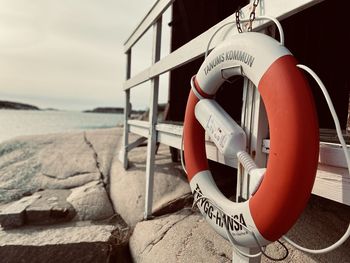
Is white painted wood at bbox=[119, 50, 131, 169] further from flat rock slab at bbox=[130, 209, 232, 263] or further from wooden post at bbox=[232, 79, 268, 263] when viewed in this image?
wooden post at bbox=[232, 79, 268, 263]

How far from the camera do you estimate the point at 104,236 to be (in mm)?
2754

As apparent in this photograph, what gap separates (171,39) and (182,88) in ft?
2.11

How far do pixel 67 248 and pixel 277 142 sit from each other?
227 cm

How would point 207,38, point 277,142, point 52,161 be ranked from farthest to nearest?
point 52,161 → point 207,38 → point 277,142

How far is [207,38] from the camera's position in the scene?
163 cm

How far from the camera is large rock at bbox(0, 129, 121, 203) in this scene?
4.26 m

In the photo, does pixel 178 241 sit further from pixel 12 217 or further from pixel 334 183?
pixel 12 217

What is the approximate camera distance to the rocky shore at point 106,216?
6.68ft

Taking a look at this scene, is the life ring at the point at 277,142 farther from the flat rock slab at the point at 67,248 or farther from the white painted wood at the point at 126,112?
the white painted wood at the point at 126,112

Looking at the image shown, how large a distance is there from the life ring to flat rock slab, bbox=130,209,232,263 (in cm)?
89

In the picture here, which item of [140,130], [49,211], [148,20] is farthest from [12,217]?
A: [148,20]

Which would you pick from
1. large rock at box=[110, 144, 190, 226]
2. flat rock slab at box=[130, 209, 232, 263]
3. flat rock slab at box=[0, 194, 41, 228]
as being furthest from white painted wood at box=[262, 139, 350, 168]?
flat rock slab at box=[0, 194, 41, 228]

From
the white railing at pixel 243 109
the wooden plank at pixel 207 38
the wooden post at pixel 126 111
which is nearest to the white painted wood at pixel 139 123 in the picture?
the white railing at pixel 243 109

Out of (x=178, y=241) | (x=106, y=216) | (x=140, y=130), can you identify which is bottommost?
(x=106, y=216)
